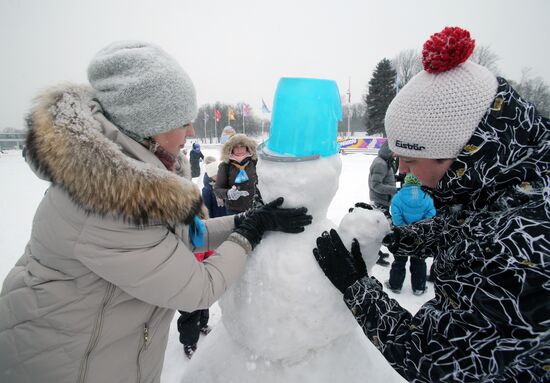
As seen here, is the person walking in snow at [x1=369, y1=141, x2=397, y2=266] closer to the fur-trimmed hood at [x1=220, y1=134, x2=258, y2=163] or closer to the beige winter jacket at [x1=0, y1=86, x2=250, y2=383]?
the fur-trimmed hood at [x1=220, y1=134, x2=258, y2=163]

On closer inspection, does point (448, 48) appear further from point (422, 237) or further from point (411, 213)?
point (411, 213)

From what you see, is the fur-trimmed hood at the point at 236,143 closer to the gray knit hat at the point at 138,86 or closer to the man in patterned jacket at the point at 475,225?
the gray knit hat at the point at 138,86

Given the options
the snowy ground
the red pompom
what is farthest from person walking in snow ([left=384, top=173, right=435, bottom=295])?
the red pompom

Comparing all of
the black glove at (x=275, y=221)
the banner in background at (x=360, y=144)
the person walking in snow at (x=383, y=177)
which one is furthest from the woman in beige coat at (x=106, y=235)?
the banner in background at (x=360, y=144)

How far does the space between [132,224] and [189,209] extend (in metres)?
0.20

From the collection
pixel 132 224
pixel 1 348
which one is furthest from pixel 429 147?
pixel 1 348

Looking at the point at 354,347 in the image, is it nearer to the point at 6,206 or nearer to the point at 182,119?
the point at 182,119

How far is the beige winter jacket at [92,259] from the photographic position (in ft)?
3.15

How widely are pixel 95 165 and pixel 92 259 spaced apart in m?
0.30

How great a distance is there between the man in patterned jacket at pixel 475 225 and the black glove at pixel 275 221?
1.43 feet

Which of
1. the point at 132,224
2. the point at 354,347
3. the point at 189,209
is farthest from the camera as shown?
the point at 354,347

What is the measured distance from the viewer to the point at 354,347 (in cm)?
148

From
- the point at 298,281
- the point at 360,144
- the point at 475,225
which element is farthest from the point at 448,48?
the point at 360,144

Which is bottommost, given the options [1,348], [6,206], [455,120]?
[6,206]
